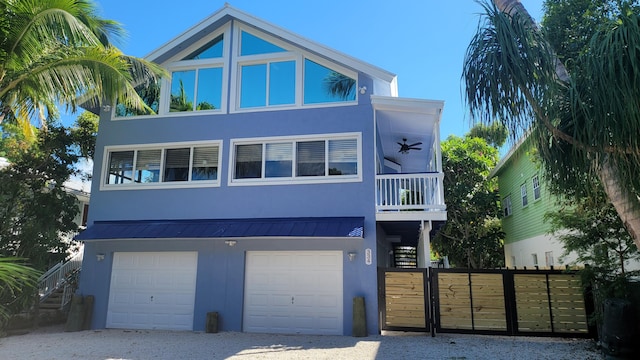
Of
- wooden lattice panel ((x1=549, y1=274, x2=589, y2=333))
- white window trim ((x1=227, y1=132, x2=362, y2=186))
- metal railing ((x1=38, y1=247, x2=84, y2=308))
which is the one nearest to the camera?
wooden lattice panel ((x1=549, y1=274, x2=589, y2=333))

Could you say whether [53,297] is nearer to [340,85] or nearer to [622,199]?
[340,85]

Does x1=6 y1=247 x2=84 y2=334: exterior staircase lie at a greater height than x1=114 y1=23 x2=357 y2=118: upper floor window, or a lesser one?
lesser

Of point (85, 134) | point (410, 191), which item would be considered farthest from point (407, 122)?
point (85, 134)

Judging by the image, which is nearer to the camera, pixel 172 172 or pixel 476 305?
pixel 476 305

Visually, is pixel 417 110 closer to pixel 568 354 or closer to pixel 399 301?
pixel 399 301

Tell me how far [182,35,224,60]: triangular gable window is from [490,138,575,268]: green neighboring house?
9.59 metres

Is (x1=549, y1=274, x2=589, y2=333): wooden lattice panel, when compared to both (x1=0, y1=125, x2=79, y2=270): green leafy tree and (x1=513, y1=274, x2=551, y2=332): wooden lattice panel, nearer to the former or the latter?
(x1=513, y1=274, x2=551, y2=332): wooden lattice panel

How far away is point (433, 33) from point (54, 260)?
14.1m

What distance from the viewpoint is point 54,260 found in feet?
46.6

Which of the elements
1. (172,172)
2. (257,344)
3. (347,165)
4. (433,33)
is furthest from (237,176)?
(433,33)

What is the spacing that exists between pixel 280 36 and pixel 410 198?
5.84 meters

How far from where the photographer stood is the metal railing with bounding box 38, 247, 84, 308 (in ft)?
43.4

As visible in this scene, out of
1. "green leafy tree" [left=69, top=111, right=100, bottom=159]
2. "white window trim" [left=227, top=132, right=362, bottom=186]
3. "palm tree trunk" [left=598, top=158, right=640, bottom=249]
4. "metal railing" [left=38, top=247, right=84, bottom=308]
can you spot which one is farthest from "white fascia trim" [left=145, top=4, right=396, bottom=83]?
"metal railing" [left=38, top=247, right=84, bottom=308]

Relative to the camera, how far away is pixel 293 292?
10711 millimetres
